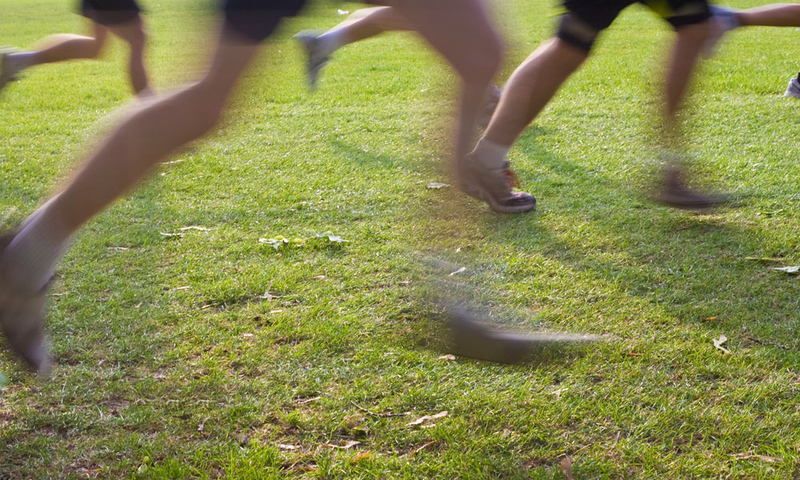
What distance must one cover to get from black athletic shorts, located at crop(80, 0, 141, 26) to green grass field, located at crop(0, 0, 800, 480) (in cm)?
93

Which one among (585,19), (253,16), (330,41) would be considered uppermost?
(253,16)

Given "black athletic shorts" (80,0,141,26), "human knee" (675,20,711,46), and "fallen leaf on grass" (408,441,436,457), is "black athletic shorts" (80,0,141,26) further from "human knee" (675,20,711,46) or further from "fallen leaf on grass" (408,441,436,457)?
"fallen leaf on grass" (408,441,436,457)

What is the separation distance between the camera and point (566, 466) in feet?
6.69

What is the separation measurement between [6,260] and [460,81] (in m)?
1.25

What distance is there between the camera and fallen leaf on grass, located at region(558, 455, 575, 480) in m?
2.01

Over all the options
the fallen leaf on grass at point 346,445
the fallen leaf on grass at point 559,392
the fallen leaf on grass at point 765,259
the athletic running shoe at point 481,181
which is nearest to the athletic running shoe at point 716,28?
the fallen leaf on grass at point 765,259

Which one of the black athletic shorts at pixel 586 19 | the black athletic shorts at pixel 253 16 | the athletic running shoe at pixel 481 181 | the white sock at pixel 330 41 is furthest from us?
the white sock at pixel 330 41

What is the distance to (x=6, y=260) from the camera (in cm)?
181

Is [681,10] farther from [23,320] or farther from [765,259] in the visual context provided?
[23,320]

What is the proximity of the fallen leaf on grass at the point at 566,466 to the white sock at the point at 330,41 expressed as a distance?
2481 mm

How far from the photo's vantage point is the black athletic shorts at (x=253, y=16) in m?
1.78

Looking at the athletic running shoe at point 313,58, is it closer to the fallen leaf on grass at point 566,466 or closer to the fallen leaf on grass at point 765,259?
the fallen leaf on grass at point 765,259

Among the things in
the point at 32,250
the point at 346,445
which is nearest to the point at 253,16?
the point at 32,250

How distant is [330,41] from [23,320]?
8.21ft
